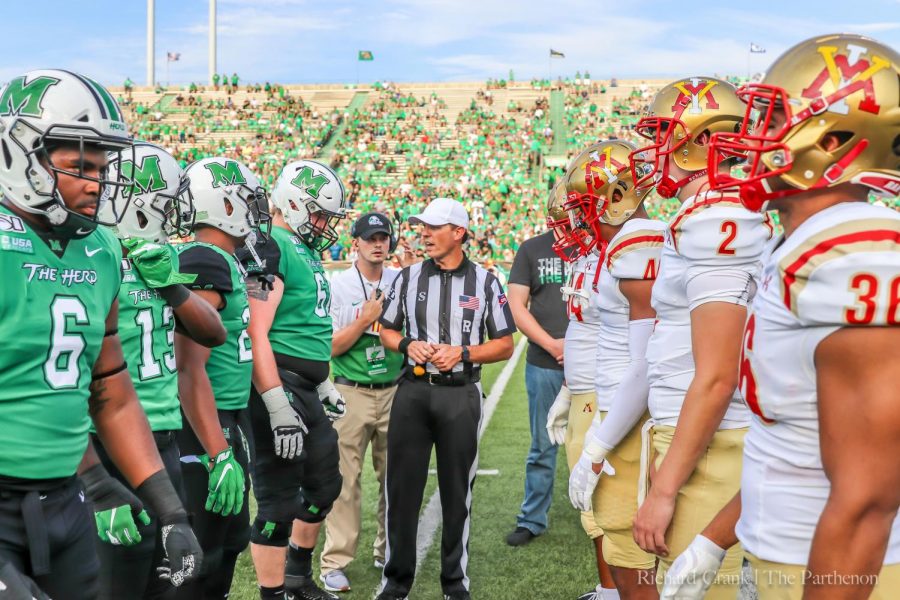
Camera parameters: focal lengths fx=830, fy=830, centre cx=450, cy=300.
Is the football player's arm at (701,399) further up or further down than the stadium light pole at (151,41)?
further down

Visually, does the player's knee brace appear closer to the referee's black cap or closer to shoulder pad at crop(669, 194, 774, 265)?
the referee's black cap

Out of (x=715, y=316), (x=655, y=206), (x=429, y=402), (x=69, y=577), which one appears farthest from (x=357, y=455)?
(x=655, y=206)

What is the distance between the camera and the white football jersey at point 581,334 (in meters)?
4.22

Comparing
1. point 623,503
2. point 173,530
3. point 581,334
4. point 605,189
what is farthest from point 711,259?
point 581,334

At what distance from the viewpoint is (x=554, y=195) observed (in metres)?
4.95

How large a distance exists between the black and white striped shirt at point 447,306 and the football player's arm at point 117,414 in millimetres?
2160

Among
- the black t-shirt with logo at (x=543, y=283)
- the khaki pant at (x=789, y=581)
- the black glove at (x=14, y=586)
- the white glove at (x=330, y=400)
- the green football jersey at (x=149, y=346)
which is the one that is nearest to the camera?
the khaki pant at (x=789, y=581)

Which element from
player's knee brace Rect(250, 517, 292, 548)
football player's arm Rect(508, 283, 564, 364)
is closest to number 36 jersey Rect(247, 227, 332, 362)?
player's knee brace Rect(250, 517, 292, 548)

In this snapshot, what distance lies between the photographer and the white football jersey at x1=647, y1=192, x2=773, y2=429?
7.74 ft

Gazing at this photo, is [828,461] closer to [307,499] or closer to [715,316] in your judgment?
[715,316]

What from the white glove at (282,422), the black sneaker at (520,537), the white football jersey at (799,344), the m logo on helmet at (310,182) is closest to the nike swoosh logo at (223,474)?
the white glove at (282,422)

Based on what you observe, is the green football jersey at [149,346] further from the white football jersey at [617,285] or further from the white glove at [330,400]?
the white football jersey at [617,285]

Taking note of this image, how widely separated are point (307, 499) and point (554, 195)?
2266 mm

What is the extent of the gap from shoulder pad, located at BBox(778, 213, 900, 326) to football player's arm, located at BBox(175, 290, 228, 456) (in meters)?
2.37
